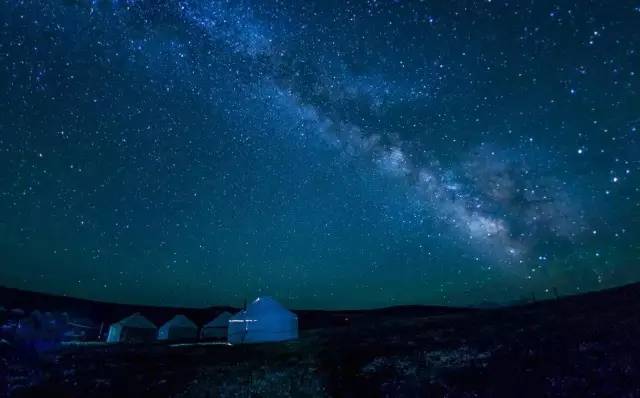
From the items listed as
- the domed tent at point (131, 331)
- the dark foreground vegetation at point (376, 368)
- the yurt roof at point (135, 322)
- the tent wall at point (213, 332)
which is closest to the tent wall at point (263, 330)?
the dark foreground vegetation at point (376, 368)

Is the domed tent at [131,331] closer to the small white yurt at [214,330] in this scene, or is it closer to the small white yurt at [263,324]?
the small white yurt at [214,330]

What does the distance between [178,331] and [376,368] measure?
38706 millimetres

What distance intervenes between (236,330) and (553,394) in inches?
1367

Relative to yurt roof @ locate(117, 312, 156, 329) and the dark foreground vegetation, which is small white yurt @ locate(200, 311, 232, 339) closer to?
yurt roof @ locate(117, 312, 156, 329)

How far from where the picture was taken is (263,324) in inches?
1634

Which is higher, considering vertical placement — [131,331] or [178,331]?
[131,331]

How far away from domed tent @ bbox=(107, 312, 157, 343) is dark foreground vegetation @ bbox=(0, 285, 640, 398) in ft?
66.8

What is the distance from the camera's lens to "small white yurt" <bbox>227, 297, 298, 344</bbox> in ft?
135

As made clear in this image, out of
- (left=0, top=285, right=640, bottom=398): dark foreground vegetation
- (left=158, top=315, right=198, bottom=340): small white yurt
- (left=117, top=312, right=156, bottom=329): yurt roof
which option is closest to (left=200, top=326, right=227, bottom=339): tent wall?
(left=158, top=315, right=198, bottom=340): small white yurt

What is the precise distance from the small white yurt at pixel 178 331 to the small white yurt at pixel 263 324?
13372 millimetres

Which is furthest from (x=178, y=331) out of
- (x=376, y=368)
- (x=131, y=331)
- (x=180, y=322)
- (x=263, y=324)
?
(x=376, y=368)

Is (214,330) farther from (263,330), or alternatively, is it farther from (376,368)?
(376,368)

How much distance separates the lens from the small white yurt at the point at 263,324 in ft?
135

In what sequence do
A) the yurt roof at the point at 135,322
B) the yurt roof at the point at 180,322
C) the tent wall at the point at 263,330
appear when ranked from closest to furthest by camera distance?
the tent wall at the point at 263,330 < the yurt roof at the point at 135,322 < the yurt roof at the point at 180,322
